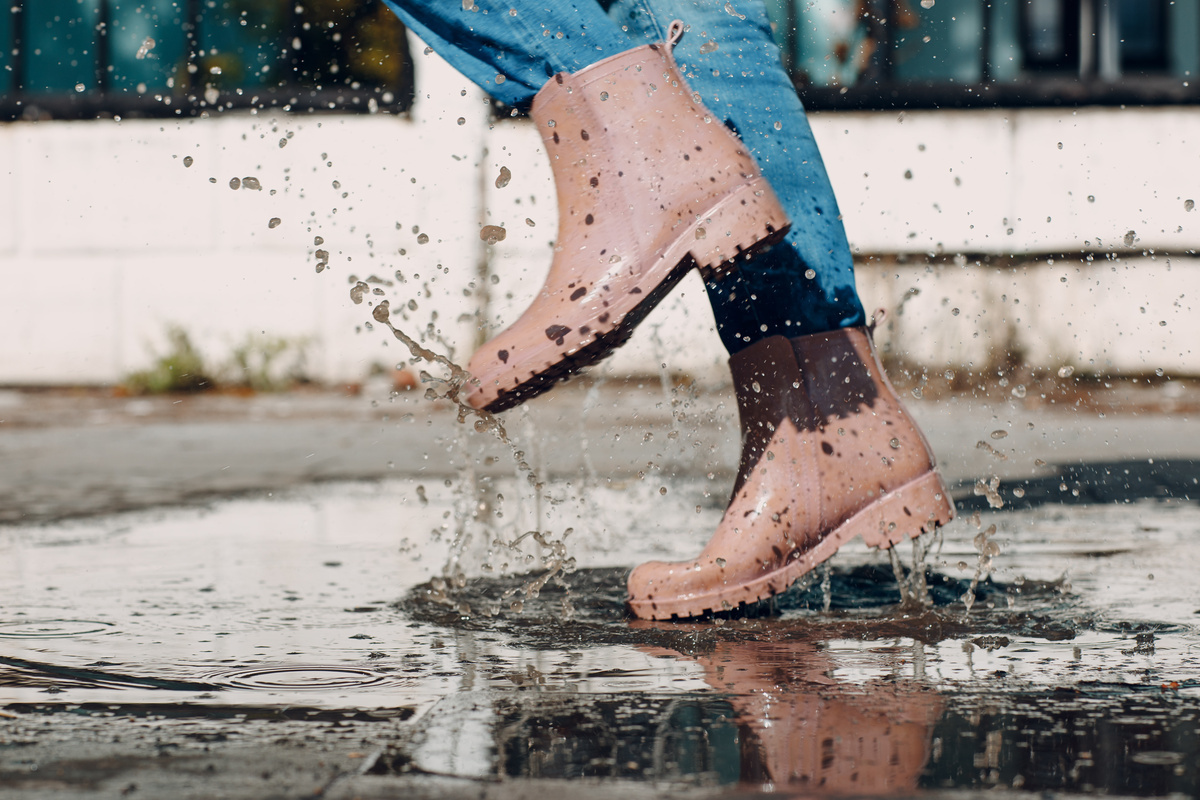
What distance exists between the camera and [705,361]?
677 cm

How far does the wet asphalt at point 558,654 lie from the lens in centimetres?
124

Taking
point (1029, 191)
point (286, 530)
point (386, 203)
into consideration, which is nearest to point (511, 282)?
point (386, 203)

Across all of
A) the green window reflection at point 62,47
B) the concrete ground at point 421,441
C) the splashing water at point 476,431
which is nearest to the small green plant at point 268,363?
the concrete ground at point 421,441

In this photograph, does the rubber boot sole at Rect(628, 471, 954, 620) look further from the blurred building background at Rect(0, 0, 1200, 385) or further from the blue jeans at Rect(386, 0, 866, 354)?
the blurred building background at Rect(0, 0, 1200, 385)

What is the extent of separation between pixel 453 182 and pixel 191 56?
1864 millimetres

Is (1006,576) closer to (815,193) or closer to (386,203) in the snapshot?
(815,193)

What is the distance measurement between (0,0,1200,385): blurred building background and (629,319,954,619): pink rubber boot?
4835 millimetres

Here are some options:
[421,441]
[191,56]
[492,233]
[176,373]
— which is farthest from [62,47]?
[492,233]

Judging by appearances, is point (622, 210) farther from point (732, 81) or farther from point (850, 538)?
point (850, 538)

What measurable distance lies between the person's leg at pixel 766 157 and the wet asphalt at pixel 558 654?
0.39 meters

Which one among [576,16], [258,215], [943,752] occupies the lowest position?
[943,752]

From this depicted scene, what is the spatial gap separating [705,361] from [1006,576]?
444cm

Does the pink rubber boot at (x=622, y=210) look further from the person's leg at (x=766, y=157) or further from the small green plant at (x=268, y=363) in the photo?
the small green plant at (x=268, y=363)

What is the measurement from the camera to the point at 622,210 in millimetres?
1951
